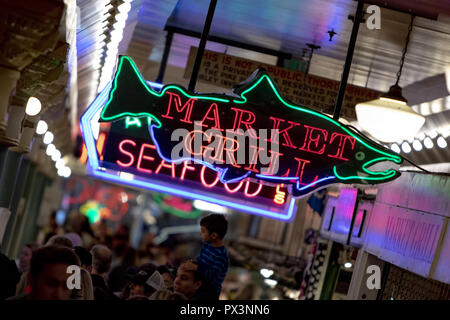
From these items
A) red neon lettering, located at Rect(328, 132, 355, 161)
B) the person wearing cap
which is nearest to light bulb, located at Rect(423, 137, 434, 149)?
red neon lettering, located at Rect(328, 132, 355, 161)

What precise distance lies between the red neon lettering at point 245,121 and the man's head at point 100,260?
1954mm

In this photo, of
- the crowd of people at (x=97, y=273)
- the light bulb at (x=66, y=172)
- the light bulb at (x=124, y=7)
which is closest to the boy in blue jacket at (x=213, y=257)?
the crowd of people at (x=97, y=273)

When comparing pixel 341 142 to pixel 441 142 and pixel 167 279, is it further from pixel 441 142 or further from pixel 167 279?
pixel 167 279

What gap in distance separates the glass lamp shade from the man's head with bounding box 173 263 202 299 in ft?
8.99

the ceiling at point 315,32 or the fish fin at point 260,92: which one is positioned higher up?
the ceiling at point 315,32

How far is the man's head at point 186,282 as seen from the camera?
579cm

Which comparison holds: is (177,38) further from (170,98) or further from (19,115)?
(170,98)

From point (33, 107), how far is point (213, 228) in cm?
452

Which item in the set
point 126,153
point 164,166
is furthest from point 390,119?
point 126,153

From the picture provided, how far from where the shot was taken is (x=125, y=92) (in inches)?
266

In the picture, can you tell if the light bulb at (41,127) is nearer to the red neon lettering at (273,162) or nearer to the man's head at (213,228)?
the red neon lettering at (273,162)

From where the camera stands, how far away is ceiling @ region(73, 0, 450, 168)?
8336mm

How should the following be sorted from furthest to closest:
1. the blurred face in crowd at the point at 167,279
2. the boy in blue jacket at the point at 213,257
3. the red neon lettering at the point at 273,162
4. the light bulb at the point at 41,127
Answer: the light bulb at the point at 41,127
the blurred face in crowd at the point at 167,279
the red neon lettering at the point at 273,162
the boy in blue jacket at the point at 213,257
